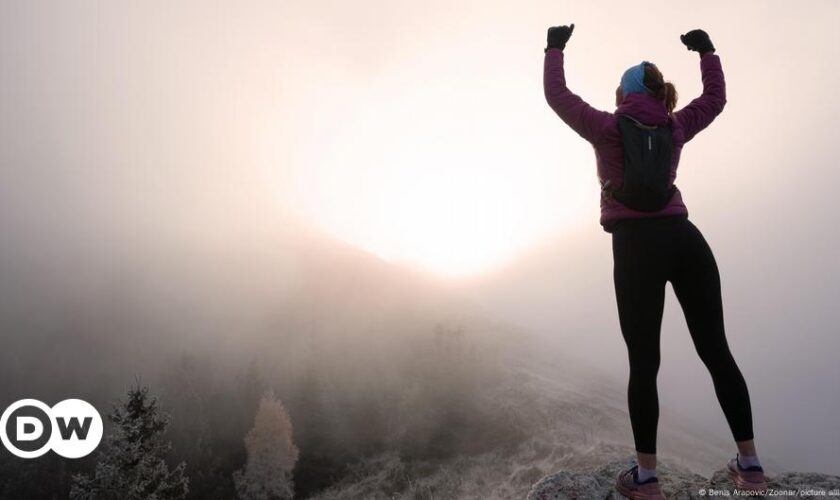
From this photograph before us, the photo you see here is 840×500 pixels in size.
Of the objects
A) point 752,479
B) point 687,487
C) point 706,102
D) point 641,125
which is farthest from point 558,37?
point 687,487

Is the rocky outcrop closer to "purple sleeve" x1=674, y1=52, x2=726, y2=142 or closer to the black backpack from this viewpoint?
the black backpack

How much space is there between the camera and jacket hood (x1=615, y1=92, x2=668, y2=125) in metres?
3.83

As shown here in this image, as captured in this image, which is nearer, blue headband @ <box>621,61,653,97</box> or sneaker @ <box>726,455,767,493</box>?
sneaker @ <box>726,455,767,493</box>

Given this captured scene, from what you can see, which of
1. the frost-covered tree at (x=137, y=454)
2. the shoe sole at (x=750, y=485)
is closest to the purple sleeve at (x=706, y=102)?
the shoe sole at (x=750, y=485)

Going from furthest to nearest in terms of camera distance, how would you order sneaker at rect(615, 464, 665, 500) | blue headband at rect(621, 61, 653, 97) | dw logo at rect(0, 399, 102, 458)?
dw logo at rect(0, 399, 102, 458)
blue headband at rect(621, 61, 653, 97)
sneaker at rect(615, 464, 665, 500)

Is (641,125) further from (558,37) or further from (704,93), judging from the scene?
(704,93)

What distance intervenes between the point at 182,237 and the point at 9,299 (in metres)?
65.1

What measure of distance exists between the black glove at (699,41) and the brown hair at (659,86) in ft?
3.50

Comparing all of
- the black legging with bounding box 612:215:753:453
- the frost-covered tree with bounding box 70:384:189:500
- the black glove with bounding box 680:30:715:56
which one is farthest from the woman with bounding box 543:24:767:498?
the frost-covered tree with bounding box 70:384:189:500

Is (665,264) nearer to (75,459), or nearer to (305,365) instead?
(75,459)

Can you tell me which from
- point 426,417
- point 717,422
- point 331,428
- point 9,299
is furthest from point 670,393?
point 9,299

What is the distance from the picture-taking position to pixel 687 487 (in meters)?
4.32

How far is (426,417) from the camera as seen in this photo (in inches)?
2783

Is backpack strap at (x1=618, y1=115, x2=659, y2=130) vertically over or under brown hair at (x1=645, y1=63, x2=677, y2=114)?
under
